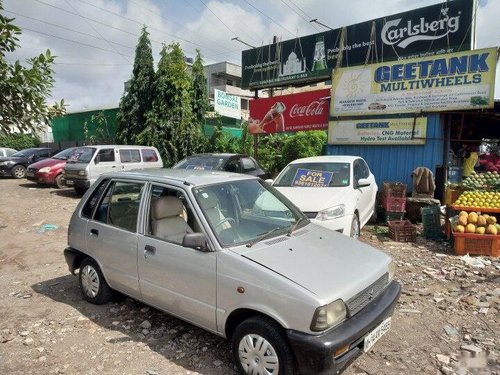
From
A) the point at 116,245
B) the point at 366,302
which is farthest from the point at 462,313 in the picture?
the point at 116,245

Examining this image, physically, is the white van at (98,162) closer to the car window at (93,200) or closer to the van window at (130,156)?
the van window at (130,156)

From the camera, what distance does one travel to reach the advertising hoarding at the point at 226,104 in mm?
21484

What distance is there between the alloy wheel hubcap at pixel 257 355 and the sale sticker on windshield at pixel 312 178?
4712 millimetres

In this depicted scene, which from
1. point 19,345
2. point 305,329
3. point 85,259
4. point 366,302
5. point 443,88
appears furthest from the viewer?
point 443,88

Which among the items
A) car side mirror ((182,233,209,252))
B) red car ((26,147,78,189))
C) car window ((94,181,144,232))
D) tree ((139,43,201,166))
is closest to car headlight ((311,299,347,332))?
car side mirror ((182,233,209,252))

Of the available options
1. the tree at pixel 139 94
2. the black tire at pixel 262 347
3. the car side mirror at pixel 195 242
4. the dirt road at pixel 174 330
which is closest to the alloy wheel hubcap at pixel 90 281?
the dirt road at pixel 174 330

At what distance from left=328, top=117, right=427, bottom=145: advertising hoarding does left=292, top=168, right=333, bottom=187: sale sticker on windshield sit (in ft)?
11.7

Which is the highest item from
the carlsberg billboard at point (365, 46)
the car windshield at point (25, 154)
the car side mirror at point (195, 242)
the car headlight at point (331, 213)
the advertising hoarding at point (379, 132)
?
the carlsberg billboard at point (365, 46)

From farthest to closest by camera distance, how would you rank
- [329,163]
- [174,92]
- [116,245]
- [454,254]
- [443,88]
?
[174,92] → [443,88] → [329,163] → [454,254] → [116,245]

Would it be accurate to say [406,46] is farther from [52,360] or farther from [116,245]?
[52,360]

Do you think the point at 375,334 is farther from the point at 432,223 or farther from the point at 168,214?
the point at 432,223

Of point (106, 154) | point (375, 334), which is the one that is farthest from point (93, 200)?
point (106, 154)

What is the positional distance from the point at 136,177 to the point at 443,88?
8218 millimetres

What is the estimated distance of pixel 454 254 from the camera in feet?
20.7
